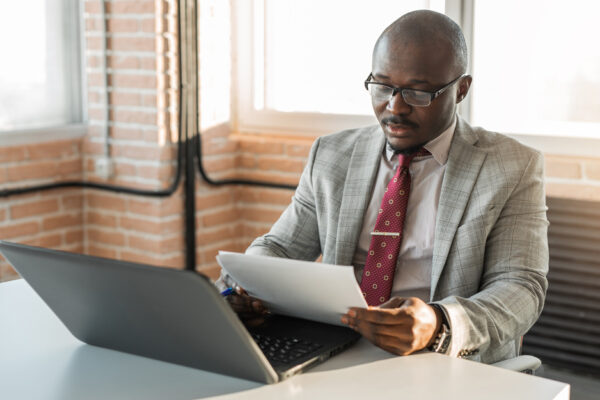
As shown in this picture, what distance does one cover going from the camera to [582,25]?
284 cm

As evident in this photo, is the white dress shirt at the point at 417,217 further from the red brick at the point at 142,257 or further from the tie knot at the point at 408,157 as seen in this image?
the red brick at the point at 142,257

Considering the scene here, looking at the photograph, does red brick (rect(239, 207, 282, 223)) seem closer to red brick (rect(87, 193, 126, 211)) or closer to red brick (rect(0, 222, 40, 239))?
red brick (rect(87, 193, 126, 211))

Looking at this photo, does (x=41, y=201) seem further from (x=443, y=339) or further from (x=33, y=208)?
(x=443, y=339)

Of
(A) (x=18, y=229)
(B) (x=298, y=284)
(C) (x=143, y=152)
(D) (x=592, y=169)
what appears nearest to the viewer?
(B) (x=298, y=284)

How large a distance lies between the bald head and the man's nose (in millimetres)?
111

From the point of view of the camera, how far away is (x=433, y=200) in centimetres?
Answer: 200

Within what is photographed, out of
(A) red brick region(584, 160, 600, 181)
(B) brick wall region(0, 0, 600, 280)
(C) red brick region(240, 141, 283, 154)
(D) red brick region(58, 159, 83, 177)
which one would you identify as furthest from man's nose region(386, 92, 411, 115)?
(D) red brick region(58, 159, 83, 177)

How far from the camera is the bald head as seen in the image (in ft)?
6.27

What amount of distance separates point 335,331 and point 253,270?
8.3 inches

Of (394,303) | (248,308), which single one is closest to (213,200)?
(248,308)

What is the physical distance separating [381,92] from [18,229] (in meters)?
1.96

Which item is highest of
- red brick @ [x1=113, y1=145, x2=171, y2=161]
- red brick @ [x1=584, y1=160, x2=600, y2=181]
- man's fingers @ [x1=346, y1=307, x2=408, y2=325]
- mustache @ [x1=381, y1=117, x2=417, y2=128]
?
mustache @ [x1=381, y1=117, x2=417, y2=128]

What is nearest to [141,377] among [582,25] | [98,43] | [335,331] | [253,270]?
[253,270]

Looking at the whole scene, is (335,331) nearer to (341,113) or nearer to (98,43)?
(341,113)
